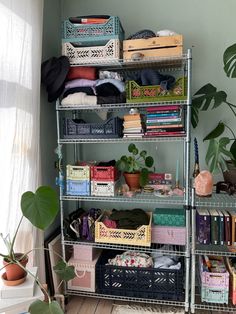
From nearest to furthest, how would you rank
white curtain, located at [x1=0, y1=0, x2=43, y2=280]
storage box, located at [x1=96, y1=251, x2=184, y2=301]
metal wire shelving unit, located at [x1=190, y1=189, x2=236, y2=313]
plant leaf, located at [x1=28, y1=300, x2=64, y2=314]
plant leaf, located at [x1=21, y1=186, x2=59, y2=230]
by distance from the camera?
plant leaf, located at [x1=28, y1=300, x2=64, y2=314] < plant leaf, located at [x1=21, y1=186, x2=59, y2=230] < white curtain, located at [x1=0, y1=0, x2=43, y2=280] < metal wire shelving unit, located at [x1=190, y1=189, x2=236, y2=313] < storage box, located at [x1=96, y1=251, x2=184, y2=301]

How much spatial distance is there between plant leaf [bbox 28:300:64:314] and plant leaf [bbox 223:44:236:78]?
1.75 metres

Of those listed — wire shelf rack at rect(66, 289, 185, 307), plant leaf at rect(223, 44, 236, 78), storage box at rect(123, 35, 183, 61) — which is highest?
storage box at rect(123, 35, 183, 61)

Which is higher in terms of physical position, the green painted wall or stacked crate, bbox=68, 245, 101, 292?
the green painted wall

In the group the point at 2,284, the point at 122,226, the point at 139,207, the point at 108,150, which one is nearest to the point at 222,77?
the point at 108,150

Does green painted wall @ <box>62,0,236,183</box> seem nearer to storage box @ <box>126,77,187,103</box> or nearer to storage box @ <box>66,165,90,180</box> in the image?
storage box @ <box>126,77,187,103</box>

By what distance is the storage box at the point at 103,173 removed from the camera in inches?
78.4

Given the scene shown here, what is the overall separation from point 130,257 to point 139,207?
0.45 meters

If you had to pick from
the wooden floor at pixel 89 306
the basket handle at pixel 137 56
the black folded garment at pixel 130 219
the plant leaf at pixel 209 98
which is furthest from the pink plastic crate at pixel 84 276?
the basket handle at pixel 137 56

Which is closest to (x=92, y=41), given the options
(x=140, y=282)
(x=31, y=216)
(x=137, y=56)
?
(x=137, y=56)

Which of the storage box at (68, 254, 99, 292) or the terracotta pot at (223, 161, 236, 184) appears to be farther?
the storage box at (68, 254, 99, 292)

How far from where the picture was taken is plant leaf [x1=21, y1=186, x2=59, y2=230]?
134 cm

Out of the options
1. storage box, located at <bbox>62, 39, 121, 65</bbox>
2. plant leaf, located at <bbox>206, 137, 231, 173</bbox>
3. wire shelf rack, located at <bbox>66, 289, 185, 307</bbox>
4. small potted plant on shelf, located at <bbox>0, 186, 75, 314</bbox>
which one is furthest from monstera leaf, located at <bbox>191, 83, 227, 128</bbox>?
wire shelf rack, located at <bbox>66, 289, 185, 307</bbox>

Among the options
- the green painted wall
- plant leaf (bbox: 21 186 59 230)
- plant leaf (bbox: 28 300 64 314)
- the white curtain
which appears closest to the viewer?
plant leaf (bbox: 28 300 64 314)

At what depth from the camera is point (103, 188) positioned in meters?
2.01
